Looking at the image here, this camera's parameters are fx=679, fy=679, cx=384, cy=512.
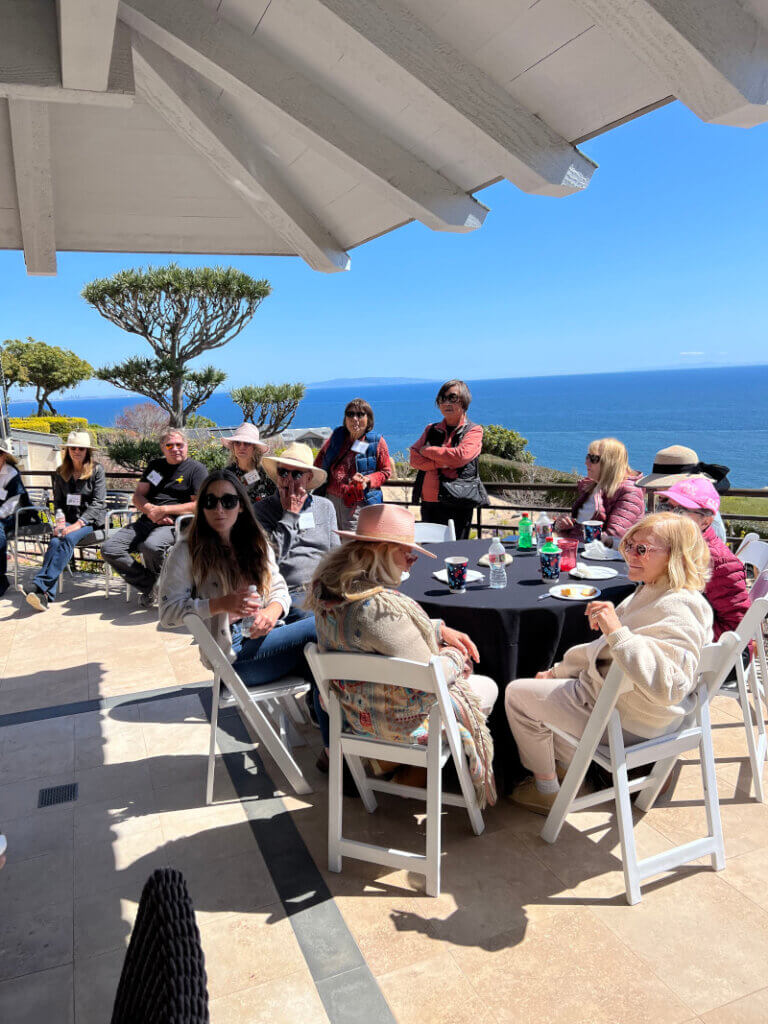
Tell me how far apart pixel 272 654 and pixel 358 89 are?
2.08 metres

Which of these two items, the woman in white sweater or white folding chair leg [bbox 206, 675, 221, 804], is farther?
white folding chair leg [bbox 206, 675, 221, 804]

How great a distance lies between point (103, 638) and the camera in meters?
4.83

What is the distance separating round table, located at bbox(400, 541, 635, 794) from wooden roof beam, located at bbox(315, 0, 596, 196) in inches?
56.4

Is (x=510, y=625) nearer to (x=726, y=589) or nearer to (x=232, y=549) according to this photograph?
(x=726, y=589)

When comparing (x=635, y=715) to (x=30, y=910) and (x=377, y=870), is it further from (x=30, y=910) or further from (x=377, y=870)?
(x=30, y=910)

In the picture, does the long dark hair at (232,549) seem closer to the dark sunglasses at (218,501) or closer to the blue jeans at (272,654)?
the dark sunglasses at (218,501)

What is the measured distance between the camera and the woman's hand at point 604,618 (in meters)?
2.12

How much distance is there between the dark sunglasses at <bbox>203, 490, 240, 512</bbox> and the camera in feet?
9.59

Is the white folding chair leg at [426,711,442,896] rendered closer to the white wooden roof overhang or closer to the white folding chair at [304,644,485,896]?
the white folding chair at [304,644,485,896]

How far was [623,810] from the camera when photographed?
2.12 metres

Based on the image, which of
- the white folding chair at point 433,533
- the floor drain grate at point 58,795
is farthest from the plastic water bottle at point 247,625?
the white folding chair at point 433,533

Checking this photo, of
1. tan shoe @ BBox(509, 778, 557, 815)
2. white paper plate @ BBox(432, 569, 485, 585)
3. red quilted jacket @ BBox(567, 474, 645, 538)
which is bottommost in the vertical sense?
tan shoe @ BBox(509, 778, 557, 815)

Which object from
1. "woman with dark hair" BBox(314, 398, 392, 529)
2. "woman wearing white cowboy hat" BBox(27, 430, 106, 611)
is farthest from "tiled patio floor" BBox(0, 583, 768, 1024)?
"woman wearing white cowboy hat" BBox(27, 430, 106, 611)

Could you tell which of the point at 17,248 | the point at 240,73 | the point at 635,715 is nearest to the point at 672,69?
the point at 240,73
